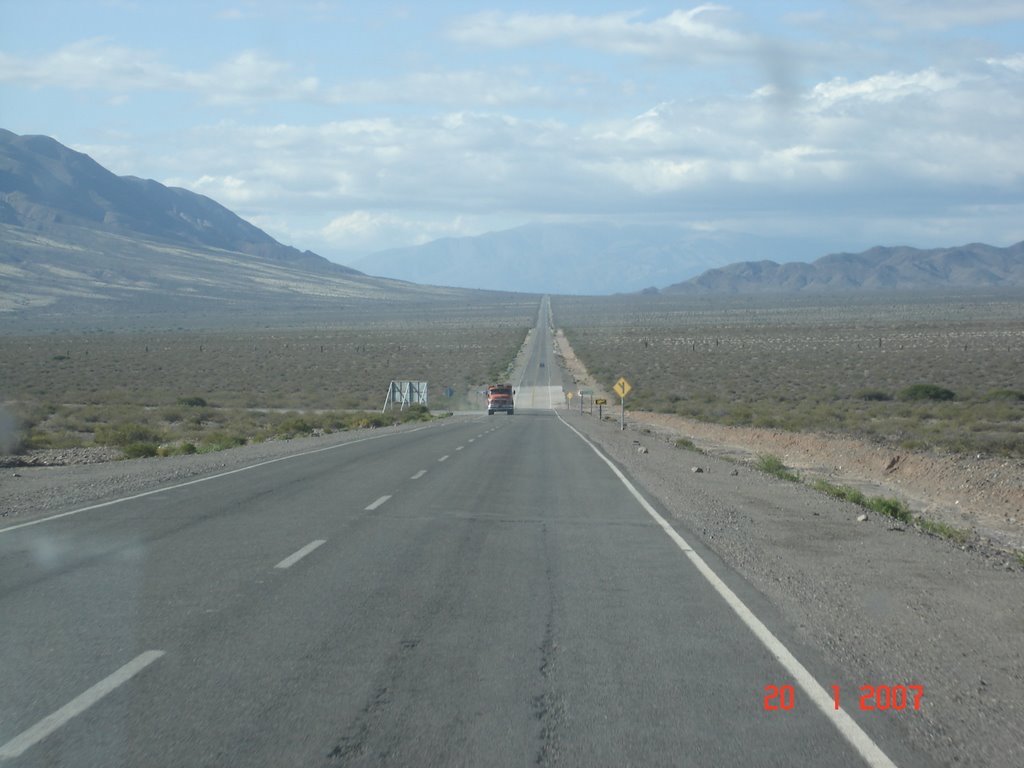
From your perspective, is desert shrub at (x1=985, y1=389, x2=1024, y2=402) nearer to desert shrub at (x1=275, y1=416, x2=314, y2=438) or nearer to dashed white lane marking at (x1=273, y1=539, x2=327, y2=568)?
desert shrub at (x1=275, y1=416, x2=314, y2=438)

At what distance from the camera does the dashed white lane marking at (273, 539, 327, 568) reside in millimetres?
10570

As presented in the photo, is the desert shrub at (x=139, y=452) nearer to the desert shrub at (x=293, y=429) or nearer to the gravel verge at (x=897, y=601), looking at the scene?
the desert shrub at (x=293, y=429)

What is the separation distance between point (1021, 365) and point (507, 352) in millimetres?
59489

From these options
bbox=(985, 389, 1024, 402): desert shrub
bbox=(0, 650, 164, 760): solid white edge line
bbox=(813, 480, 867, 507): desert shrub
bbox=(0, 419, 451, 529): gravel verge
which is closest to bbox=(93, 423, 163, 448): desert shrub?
bbox=(0, 419, 451, 529): gravel verge

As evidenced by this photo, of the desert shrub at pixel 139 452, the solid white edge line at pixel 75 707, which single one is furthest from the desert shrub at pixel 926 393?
the solid white edge line at pixel 75 707

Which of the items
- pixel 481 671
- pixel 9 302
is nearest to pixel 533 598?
pixel 481 671

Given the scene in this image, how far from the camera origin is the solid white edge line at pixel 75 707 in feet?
17.8

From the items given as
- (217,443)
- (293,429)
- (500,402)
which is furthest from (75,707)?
(500,402)

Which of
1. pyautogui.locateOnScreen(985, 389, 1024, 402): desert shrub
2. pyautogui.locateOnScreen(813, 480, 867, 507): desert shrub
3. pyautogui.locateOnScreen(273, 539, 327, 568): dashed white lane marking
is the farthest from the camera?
pyautogui.locateOnScreen(985, 389, 1024, 402): desert shrub

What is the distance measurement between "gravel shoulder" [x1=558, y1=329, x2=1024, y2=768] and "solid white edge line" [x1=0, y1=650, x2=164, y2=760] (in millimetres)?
4361

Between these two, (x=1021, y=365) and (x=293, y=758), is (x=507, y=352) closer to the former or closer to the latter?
(x=1021, y=365)

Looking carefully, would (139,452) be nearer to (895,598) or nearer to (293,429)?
(293,429)

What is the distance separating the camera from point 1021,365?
66438mm
